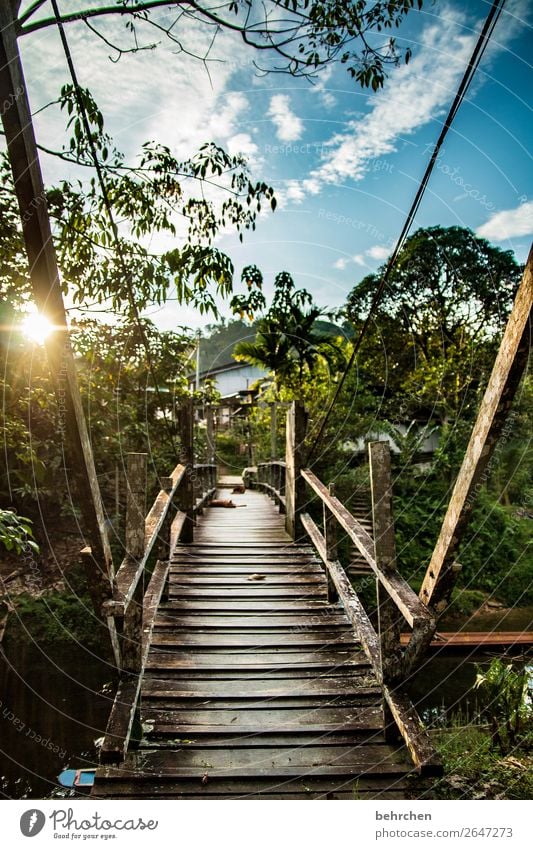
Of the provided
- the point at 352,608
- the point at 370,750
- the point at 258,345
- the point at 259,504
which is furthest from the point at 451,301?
the point at 370,750

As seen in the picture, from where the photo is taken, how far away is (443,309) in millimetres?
11617

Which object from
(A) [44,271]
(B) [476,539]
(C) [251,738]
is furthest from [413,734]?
(B) [476,539]

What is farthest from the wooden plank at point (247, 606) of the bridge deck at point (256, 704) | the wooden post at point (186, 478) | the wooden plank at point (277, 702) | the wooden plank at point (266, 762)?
the wooden post at point (186, 478)

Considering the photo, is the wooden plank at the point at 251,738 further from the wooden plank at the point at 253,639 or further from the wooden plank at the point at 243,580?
the wooden plank at the point at 243,580

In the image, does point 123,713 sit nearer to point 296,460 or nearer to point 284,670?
point 284,670

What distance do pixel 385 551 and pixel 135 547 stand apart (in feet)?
4.32

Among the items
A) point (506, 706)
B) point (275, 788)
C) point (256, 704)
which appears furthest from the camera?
point (506, 706)

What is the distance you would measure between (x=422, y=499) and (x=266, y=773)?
1167 cm

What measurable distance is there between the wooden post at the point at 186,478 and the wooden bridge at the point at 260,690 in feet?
3.74

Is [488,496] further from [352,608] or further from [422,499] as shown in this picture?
[352,608]

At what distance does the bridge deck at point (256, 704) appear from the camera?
7.07 ft

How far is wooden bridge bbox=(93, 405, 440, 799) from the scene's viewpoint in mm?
2168
